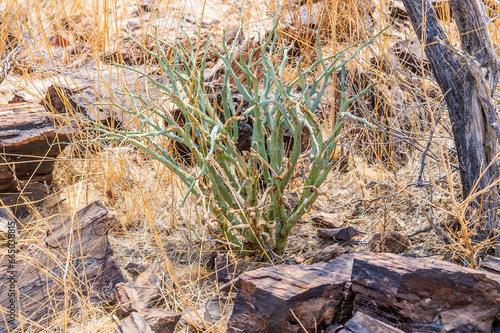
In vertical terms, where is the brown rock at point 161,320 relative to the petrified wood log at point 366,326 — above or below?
below

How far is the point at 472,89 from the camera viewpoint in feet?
5.86

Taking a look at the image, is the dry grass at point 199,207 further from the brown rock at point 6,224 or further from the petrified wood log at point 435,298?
the petrified wood log at point 435,298

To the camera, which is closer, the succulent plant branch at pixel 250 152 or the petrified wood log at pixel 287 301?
the petrified wood log at pixel 287 301

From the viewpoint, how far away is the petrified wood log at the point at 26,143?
2393 millimetres

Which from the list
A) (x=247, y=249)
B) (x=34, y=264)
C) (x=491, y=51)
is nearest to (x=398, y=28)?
(x=491, y=51)

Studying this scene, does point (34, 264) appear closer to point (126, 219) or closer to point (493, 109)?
point (126, 219)

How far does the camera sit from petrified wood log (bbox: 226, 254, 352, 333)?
138cm

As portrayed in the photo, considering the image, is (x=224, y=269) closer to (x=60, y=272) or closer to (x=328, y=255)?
(x=328, y=255)

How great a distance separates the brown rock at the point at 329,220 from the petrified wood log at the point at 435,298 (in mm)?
936

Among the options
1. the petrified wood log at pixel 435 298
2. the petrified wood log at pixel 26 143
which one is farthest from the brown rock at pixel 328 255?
the petrified wood log at pixel 26 143

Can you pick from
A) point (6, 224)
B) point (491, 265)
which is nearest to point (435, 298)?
point (491, 265)

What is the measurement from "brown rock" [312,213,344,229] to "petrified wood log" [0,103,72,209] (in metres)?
1.50

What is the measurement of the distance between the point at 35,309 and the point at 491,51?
2.24 metres

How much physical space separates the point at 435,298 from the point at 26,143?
88.0 inches
